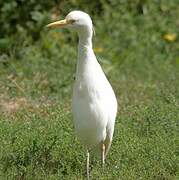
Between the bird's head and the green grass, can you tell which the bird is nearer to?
the bird's head

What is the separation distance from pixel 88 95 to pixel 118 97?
3.26 m

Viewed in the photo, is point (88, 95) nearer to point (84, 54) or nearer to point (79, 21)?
point (84, 54)

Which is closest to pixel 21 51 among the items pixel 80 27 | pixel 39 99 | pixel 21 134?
pixel 39 99

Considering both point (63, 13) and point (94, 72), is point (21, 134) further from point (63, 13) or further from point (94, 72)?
point (63, 13)

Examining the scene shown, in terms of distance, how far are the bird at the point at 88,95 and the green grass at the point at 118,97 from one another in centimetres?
34

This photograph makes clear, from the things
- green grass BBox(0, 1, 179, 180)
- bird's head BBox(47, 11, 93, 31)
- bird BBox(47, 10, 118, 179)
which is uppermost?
bird's head BBox(47, 11, 93, 31)

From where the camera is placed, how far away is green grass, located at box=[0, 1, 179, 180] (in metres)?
6.86

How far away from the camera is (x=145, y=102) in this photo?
9.44 meters

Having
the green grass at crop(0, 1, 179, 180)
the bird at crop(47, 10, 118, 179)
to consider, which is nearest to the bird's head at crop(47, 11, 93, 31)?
the bird at crop(47, 10, 118, 179)

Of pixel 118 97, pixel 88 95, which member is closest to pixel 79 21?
pixel 88 95

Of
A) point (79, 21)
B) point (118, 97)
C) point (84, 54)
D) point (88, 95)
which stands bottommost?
point (118, 97)

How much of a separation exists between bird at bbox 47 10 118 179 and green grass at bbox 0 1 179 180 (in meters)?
0.34

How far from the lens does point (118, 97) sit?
32.2 ft

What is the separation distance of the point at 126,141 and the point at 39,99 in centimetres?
242
